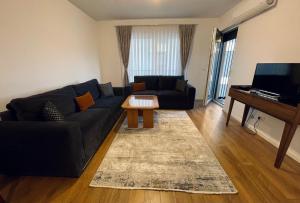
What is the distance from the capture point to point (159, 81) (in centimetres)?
451

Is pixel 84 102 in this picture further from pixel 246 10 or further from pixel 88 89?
pixel 246 10

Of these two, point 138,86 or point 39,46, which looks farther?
point 138,86

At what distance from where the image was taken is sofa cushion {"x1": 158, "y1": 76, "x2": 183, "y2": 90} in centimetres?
448

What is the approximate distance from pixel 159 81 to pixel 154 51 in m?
1.11

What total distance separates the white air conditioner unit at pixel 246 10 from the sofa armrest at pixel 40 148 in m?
3.54

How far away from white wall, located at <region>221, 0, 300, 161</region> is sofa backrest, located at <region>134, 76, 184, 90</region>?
1771 mm

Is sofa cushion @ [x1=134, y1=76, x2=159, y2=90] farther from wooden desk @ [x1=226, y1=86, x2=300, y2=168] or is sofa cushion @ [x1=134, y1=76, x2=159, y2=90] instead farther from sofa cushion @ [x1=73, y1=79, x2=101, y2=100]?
wooden desk @ [x1=226, y1=86, x2=300, y2=168]

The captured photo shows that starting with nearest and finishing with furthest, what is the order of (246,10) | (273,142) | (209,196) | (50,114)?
1. (209,196)
2. (50,114)
3. (273,142)
4. (246,10)

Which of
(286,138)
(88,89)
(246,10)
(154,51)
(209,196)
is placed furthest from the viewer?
(154,51)

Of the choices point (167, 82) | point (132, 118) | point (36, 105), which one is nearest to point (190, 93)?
point (167, 82)

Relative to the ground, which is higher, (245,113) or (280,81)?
(280,81)

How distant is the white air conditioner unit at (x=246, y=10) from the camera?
247 centimetres

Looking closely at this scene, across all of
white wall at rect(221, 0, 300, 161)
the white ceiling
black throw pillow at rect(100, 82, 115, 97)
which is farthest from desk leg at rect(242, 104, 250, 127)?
black throw pillow at rect(100, 82, 115, 97)

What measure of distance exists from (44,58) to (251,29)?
408cm
